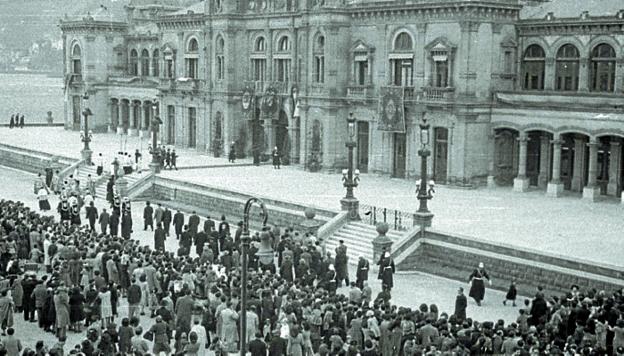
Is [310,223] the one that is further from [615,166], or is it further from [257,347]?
[257,347]

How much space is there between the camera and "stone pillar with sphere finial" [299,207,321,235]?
3334cm

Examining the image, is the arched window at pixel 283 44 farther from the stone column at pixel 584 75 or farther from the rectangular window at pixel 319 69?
the stone column at pixel 584 75

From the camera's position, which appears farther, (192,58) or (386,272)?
(192,58)

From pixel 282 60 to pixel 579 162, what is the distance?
1928cm

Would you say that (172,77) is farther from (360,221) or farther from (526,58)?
(360,221)

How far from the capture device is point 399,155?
4712 centimetres

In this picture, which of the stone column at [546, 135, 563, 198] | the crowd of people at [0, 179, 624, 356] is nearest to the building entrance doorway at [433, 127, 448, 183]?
the stone column at [546, 135, 563, 198]

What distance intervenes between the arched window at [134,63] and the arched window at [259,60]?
21554 mm

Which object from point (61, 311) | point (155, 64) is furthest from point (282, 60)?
point (61, 311)

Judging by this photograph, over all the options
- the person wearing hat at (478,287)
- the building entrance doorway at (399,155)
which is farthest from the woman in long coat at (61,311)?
the building entrance doorway at (399,155)

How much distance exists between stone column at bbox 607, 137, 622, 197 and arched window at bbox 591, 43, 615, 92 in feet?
11.2

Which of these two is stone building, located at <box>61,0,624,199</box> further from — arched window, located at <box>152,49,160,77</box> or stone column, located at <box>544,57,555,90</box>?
arched window, located at <box>152,49,160,77</box>

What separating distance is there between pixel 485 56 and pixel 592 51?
16.5 ft

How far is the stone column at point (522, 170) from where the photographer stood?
4266 cm
